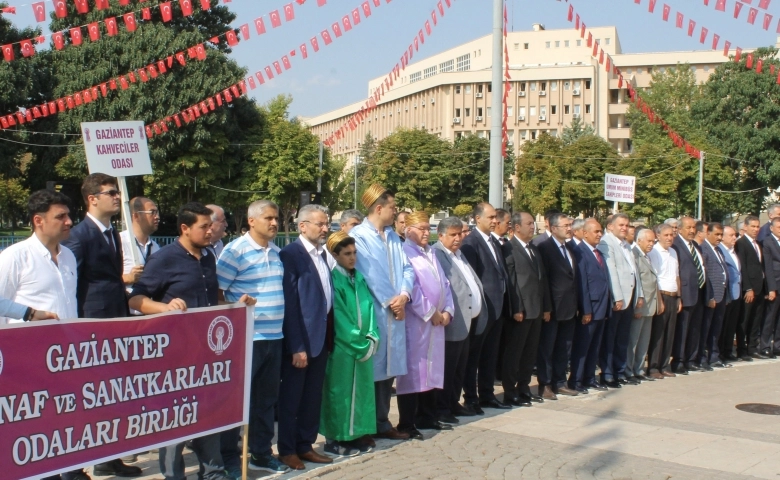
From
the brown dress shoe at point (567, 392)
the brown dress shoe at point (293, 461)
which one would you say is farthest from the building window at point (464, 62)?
the brown dress shoe at point (293, 461)

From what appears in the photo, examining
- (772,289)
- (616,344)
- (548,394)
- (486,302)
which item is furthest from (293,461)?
(772,289)

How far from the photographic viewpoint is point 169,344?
5152mm

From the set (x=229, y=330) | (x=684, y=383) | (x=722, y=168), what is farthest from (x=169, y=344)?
(x=722, y=168)

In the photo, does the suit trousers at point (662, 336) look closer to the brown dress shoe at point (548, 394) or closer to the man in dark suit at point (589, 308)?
the man in dark suit at point (589, 308)

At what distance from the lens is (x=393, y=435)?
7570 millimetres

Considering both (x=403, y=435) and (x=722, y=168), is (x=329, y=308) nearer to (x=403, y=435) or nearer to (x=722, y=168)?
(x=403, y=435)

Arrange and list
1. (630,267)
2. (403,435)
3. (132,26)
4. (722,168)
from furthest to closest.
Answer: (722,168)
(132,26)
(630,267)
(403,435)

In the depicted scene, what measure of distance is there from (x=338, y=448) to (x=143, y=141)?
352 centimetres

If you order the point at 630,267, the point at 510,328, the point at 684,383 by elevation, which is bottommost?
the point at 684,383

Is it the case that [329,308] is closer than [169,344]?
No

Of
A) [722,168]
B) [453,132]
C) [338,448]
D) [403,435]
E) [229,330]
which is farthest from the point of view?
[453,132]

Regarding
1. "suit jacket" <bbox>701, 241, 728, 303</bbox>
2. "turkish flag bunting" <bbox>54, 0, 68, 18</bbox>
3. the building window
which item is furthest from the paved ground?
the building window

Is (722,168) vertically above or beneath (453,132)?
beneath

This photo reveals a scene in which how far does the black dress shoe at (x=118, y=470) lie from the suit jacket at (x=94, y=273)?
1.20 meters
